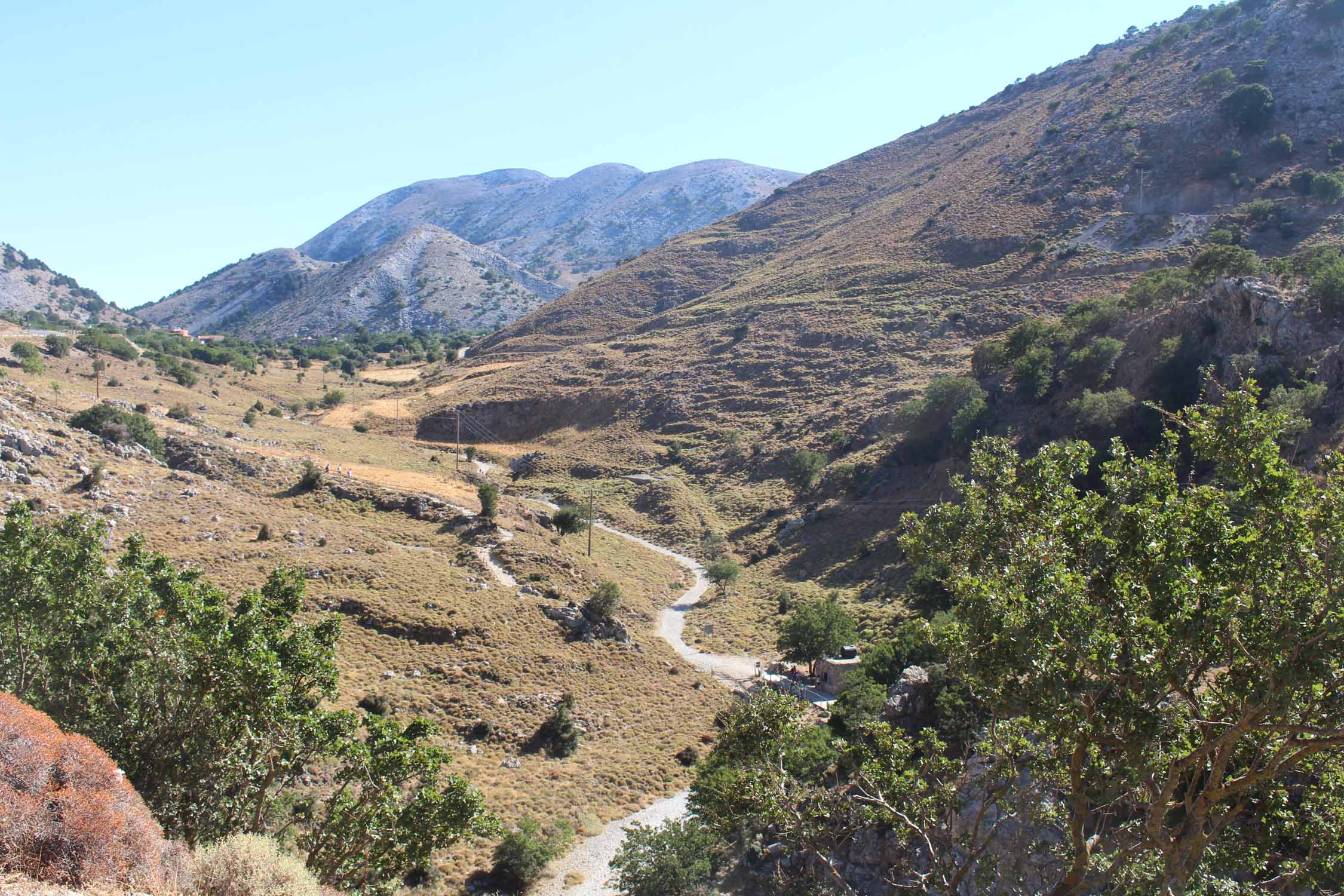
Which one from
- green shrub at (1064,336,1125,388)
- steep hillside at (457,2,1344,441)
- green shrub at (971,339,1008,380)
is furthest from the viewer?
steep hillside at (457,2,1344,441)

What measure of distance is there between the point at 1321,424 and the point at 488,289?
556 ft

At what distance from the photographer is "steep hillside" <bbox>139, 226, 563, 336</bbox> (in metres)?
166

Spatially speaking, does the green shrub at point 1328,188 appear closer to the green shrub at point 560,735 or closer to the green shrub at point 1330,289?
the green shrub at point 1330,289

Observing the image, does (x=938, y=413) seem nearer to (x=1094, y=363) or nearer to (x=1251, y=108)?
(x=1094, y=363)

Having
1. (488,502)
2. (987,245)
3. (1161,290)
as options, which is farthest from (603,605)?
(987,245)

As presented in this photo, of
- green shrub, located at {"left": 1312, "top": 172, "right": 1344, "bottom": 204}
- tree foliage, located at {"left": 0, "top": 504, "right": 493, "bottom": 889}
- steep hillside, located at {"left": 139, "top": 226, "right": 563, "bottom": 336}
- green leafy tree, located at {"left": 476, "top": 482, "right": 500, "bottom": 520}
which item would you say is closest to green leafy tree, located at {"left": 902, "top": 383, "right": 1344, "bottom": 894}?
tree foliage, located at {"left": 0, "top": 504, "right": 493, "bottom": 889}

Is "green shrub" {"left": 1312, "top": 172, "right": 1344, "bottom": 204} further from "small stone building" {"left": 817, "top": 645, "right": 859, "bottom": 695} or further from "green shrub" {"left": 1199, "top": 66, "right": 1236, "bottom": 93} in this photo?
"small stone building" {"left": 817, "top": 645, "right": 859, "bottom": 695}

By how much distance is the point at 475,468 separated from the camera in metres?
66.3

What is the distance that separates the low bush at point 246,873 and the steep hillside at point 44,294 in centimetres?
17979

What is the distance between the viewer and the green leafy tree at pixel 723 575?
158 feet

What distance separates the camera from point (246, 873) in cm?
905

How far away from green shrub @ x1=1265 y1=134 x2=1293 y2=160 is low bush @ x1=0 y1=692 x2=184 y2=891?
315ft

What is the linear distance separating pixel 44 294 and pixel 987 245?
654 feet

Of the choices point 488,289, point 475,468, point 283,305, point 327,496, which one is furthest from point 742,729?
point 283,305
